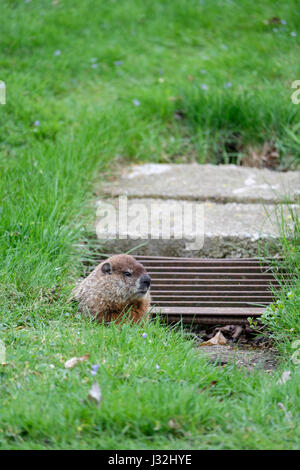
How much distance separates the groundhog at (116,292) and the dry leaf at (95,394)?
118cm

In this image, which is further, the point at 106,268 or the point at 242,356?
the point at 106,268

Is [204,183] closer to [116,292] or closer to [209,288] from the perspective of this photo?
[209,288]

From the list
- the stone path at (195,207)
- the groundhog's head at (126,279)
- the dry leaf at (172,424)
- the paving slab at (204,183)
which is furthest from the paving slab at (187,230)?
the dry leaf at (172,424)

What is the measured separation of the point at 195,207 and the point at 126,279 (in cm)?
169

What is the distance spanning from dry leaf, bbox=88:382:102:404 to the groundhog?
3.86 ft

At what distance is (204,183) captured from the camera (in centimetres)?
615

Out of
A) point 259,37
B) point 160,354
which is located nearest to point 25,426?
point 160,354

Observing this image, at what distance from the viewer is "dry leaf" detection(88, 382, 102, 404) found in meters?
2.90

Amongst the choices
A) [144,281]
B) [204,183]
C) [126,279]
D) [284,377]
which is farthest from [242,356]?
[204,183]

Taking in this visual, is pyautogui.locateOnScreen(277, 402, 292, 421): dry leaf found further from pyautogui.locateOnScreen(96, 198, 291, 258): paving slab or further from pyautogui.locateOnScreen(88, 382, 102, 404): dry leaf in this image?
pyautogui.locateOnScreen(96, 198, 291, 258): paving slab

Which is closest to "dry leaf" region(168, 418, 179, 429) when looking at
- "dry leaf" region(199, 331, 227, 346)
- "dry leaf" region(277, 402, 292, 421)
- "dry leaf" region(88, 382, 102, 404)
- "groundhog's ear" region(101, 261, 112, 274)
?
"dry leaf" region(88, 382, 102, 404)

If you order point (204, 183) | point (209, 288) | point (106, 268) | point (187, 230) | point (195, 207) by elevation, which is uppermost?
point (204, 183)

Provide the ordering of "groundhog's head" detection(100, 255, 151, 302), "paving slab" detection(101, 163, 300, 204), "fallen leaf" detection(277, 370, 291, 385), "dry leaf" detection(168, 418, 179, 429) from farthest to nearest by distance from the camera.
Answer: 1. "paving slab" detection(101, 163, 300, 204)
2. "groundhog's head" detection(100, 255, 151, 302)
3. "fallen leaf" detection(277, 370, 291, 385)
4. "dry leaf" detection(168, 418, 179, 429)

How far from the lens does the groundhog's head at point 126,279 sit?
167 inches
